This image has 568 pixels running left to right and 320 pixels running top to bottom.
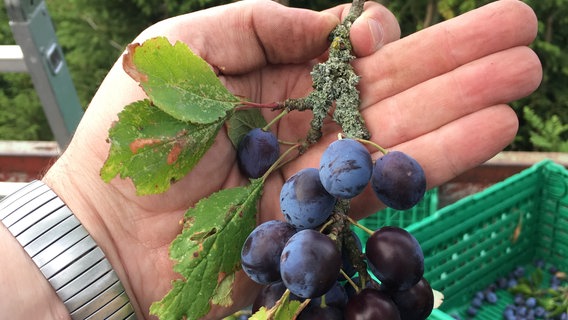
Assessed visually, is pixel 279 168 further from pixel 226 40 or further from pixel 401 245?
pixel 401 245

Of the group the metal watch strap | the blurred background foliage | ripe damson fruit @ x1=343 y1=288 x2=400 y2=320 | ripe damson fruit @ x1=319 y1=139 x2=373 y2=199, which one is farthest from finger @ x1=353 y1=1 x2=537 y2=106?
the blurred background foliage

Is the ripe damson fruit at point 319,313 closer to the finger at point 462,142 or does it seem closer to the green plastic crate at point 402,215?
the finger at point 462,142

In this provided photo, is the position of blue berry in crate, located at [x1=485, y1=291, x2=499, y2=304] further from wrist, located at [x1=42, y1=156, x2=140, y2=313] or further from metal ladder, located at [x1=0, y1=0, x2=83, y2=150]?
metal ladder, located at [x1=0, y1=0, x2=83, y2=150]

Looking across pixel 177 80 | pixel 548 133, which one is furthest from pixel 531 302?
pixel 177 80

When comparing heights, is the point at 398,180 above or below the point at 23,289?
above

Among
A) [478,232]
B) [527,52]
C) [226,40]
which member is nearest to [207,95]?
[226,40]

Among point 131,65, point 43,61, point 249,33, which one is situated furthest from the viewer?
point 43,61

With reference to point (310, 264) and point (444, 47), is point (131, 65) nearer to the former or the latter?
point (310, 264)
